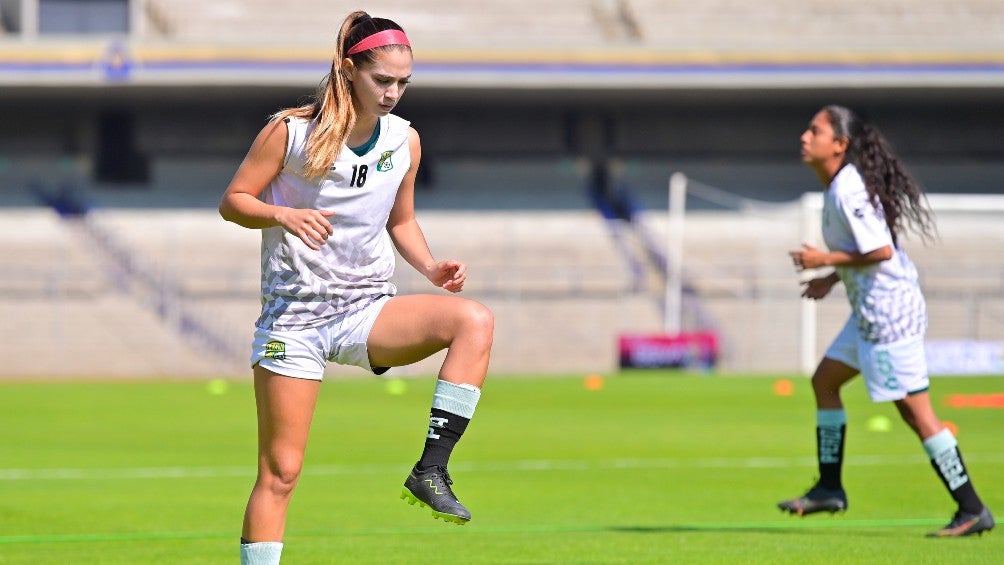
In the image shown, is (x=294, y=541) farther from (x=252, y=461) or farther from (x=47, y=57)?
(x=47, y=57)

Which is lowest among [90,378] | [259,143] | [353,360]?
[90,378]

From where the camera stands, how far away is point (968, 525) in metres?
8.02

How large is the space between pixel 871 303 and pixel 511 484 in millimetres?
3839

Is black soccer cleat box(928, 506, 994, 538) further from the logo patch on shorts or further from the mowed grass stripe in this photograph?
the logo patch on shorts

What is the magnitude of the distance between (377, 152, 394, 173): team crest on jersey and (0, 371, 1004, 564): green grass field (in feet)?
7.81

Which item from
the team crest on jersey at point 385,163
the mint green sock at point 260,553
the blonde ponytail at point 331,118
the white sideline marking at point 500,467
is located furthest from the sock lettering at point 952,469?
the white sideline marking at point 500,467

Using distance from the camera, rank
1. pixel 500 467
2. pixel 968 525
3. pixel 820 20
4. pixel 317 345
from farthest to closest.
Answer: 1. pixel 820 20
2. pixel 500 467
3. pixel 968 525
4. pixel 317 345

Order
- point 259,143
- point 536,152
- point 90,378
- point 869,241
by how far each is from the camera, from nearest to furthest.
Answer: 1. point 259,143
2. point 869,241
3. point 90,378
4. point 536,152

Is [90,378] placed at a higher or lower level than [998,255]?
lower

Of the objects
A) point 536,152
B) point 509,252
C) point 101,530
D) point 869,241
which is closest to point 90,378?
point 509,252

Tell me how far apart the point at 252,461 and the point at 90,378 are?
64.5 ft

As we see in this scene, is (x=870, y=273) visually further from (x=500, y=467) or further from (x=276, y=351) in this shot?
(x=500, y=467)

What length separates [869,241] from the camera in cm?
821

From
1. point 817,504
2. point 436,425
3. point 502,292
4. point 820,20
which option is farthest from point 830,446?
point 820,20
